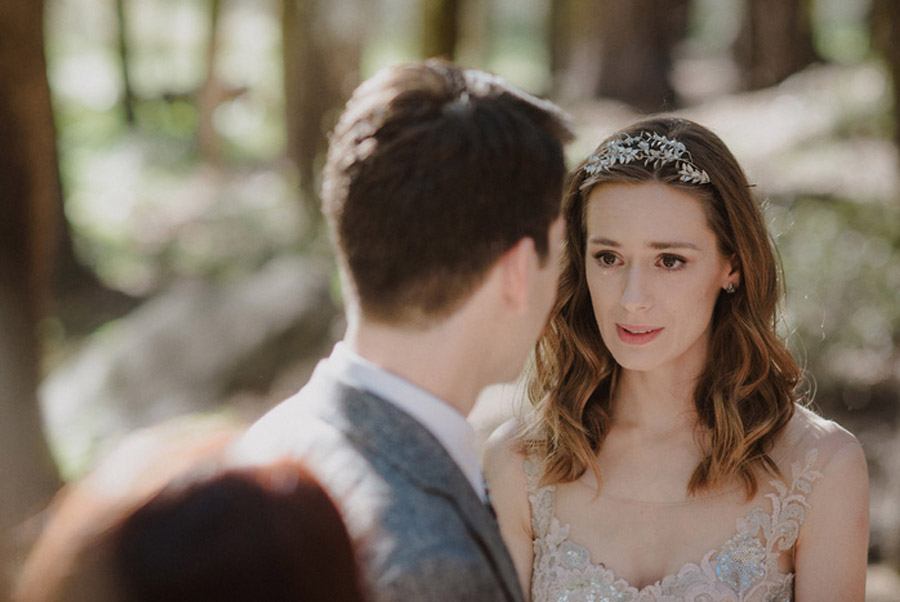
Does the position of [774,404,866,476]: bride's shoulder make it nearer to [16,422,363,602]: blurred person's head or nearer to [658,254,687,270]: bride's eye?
[658,254,687,270]: bride's eye

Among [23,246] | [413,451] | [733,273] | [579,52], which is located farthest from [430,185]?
[579,52]

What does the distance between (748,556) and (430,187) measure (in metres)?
1.79

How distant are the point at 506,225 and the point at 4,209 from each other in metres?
4.51

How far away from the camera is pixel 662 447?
337 centimetres

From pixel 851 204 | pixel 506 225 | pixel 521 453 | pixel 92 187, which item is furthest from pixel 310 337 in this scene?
pixel 92 187

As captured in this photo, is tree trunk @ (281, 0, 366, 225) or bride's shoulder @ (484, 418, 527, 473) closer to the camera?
bride's shoulder @ (484, 418, 527, 473)

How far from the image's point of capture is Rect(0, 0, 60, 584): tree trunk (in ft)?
18.7

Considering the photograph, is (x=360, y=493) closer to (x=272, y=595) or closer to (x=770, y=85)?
(x=272, y=595)

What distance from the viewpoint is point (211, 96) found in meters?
20.7

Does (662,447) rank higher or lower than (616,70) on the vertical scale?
higher

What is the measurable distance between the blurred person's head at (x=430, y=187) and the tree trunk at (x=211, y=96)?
698 inches

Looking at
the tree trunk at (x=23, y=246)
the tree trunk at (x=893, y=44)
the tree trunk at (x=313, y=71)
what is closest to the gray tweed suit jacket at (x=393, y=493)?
the tree trunk at (x=23, y=246)

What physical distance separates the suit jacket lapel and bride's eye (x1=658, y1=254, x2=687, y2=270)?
4.94 ft

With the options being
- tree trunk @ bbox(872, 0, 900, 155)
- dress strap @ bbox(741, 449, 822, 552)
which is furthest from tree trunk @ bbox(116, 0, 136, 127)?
dress strap @ bbox(741, 449, 822, 552)
